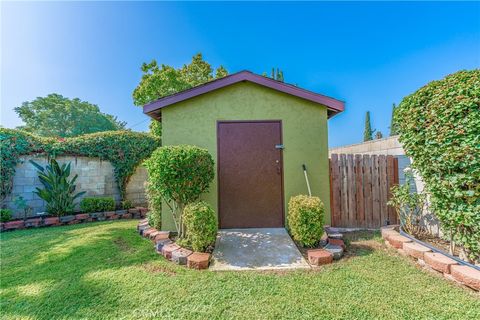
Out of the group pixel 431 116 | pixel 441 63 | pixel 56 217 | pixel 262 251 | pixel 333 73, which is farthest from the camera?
pixel 333 73

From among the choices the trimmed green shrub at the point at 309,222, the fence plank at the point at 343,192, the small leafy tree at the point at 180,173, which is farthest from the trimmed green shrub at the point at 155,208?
the fence plank at the point at 343,192

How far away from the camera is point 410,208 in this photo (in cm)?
355

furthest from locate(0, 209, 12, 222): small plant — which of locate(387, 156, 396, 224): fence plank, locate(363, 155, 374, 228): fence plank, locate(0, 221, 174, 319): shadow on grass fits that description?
locate(387, 156, 396, 224): fence plank

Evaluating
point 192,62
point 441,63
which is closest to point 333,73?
point 441,63

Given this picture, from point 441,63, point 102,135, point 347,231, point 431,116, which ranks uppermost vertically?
point 441,63

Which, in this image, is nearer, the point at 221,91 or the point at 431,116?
the point at 431,116

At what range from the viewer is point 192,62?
14938mm

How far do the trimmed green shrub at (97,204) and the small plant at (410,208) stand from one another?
24.2ft

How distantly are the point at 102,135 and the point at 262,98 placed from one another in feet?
18.4

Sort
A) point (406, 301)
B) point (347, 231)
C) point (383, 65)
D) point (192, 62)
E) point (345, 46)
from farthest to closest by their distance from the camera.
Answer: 1. point (192, 62)
2. point (383, 65)
3. point (345, 46)
4. point (347, 231)
5. point (406, 301)

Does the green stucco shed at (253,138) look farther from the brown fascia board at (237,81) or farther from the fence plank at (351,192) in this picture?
the fence plank at (351,192)

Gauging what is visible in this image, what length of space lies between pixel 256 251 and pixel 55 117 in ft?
92.8

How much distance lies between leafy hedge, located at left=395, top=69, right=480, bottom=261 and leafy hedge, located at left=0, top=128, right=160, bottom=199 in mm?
7371

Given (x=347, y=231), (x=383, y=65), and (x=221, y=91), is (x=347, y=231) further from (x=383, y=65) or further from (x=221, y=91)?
(x=383, y=65)
